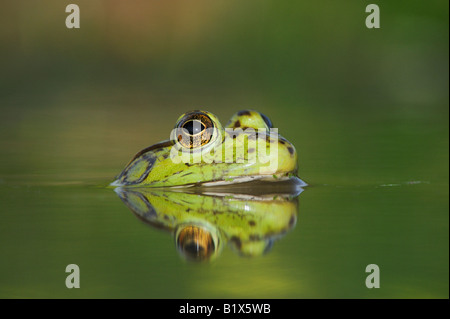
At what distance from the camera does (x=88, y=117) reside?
11961 mm

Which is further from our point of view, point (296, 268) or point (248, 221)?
point (248, 221)

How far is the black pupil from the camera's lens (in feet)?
17.3

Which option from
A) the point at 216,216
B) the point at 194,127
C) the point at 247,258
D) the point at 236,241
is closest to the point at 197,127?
the point at 194,127

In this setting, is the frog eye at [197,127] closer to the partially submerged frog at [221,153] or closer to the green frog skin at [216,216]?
the partially submerged frog at [221,153]

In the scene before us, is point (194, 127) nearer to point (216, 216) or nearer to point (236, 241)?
point (216, 216)

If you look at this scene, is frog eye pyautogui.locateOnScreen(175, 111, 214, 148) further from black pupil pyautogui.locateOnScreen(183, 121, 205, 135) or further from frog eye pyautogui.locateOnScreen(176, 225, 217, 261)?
frog eye pyautogui.locateOnScreen(176, 225, 217, 261)

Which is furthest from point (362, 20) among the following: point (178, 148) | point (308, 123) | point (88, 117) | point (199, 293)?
point (199, 293)

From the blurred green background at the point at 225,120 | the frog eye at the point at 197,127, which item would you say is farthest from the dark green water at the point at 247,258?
the frog eye at the point at 197,127

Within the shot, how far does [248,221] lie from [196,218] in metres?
0.32

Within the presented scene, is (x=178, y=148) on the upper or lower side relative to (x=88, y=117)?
lower

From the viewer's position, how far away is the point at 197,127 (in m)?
5.26

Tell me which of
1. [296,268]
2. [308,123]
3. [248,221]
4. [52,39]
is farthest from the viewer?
[52,39]

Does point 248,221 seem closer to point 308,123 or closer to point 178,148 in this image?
point 178,148

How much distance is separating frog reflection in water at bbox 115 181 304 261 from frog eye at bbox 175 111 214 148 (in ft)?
1.29
